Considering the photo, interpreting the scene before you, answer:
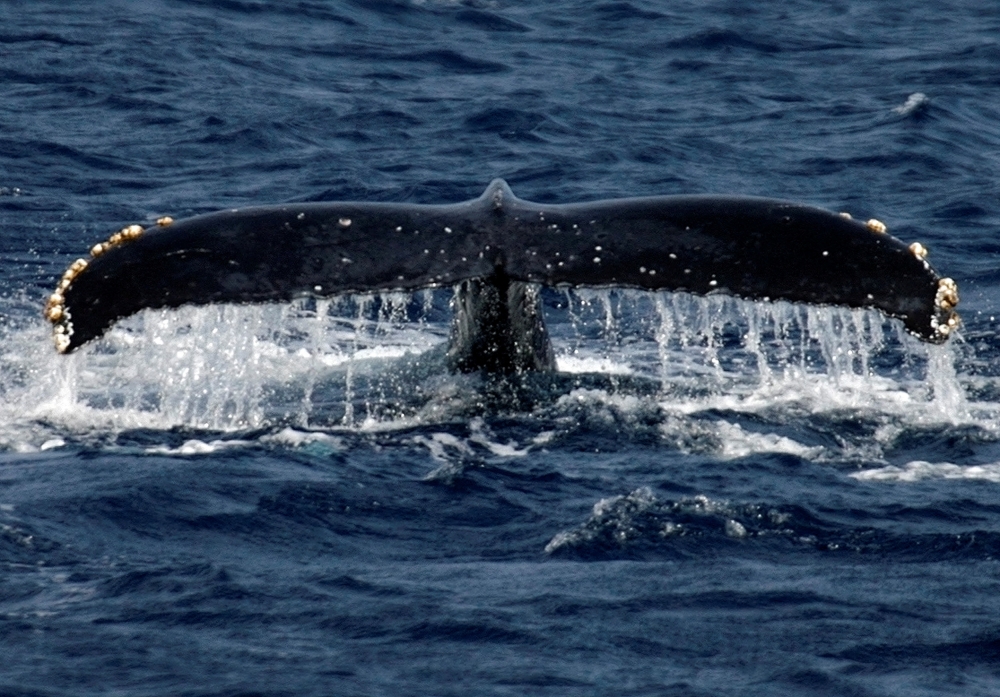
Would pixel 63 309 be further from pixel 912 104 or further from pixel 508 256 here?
pixel 912 104

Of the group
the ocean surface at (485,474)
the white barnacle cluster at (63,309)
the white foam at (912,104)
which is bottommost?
the ocean surface at (485,474)

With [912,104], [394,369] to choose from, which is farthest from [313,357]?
[912,104]

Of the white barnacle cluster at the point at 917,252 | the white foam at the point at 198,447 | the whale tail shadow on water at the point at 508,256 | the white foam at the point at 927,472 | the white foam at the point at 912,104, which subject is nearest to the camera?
the whale tail shadow on water at the point at 508,256

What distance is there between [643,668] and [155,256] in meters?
3.13

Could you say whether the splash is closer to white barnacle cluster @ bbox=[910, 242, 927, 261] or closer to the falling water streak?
the falling water streak

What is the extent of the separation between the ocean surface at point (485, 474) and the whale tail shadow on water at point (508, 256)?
26 cm

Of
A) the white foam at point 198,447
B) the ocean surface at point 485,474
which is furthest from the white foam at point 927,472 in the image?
the white foam at point 198,447

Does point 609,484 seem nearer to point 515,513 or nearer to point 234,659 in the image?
point 515,513

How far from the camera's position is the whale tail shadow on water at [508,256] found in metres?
8.80

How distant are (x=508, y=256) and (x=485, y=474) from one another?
1.02 m

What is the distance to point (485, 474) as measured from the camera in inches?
366

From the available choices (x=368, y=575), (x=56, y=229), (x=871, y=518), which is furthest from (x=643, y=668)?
(x=56, y=229)

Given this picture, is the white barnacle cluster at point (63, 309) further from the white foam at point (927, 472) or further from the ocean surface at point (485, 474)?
the white foam at point (927, 472)

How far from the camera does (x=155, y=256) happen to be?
29.5ft
